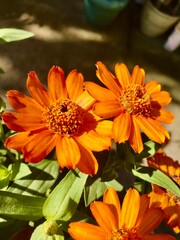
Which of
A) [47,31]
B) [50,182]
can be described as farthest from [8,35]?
[47,31]

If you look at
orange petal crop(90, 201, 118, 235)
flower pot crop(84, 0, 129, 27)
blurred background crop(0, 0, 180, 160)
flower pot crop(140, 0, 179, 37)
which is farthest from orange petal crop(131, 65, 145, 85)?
flower pot crop(140, 0, 179, 37)

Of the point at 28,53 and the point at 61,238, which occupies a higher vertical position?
the point at 28,53

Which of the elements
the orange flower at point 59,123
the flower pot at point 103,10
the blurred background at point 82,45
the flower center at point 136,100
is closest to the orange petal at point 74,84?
the orange flower at point 59,123

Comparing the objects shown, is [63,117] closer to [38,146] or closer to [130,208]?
[38,146]

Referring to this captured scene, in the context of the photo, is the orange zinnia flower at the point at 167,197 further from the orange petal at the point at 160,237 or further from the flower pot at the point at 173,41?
the flower pot at the point at 173,41

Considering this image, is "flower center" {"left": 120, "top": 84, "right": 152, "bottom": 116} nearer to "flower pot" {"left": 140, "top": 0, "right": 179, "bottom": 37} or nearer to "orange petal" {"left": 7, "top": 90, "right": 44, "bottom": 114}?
→ "orange petal" {"left": 7, "top": 90, "right": 44, "bottom": 114}

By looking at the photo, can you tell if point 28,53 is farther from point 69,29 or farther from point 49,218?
point 49,218

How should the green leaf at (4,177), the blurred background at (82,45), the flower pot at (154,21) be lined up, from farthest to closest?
1. the flower pot at (154,21)
2. the blurred background at (82,45)
3. the green leaf at (4,177)
